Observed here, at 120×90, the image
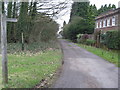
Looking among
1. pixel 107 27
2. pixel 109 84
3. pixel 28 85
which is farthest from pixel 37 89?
pixel 107 27

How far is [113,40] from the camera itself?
578 inches

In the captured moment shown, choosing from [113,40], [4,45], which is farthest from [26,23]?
[4,45]

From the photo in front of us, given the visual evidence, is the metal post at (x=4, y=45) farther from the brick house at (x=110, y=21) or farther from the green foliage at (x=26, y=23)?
the brick house at (x=110, y=21)

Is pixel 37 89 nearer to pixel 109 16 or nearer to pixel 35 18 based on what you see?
pixel 35 18

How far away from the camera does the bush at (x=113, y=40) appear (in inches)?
554

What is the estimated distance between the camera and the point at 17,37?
15055 millimetres

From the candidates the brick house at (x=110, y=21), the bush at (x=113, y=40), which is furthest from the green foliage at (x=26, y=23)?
the brick house at (x=110, y=21)

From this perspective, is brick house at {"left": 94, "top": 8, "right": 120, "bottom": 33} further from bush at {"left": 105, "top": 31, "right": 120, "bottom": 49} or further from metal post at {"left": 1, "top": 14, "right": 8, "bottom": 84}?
metal post at {"left": 1, "top": 14, "right": 8, "bottom": 84}

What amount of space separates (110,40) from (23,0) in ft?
33.2

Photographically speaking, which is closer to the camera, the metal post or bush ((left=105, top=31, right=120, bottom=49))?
the metal post

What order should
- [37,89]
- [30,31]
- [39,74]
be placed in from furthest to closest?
[30,31], [39,74], [37,89]

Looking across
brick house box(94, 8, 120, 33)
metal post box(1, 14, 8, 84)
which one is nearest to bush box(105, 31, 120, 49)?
brick house box(94, 8, 120, 33)

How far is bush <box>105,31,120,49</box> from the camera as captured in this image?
46.2 feet

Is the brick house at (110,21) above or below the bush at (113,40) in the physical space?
above
